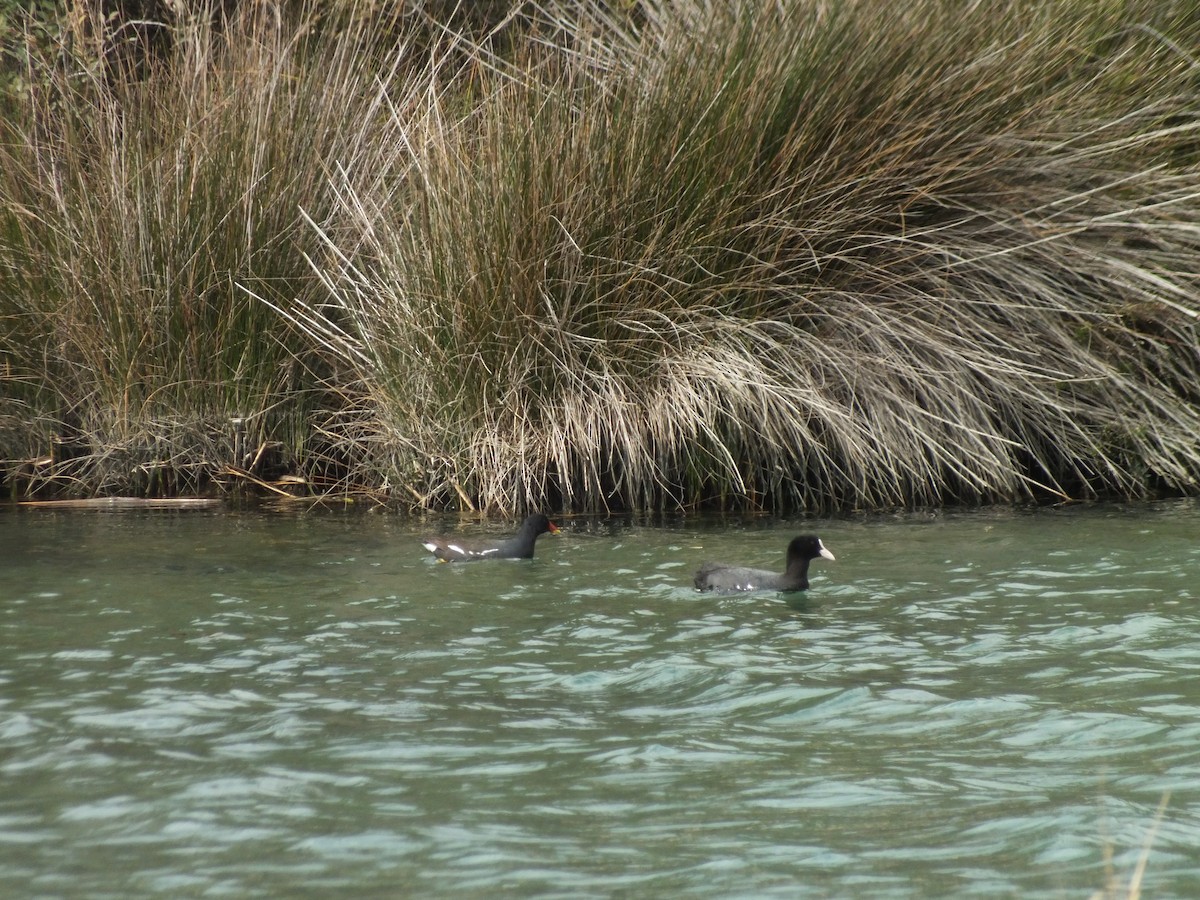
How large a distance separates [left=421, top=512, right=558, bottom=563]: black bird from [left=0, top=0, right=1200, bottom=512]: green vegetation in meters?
1.09

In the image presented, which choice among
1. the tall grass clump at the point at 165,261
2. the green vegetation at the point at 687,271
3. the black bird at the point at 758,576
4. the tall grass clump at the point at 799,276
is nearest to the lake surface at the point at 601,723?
the black bird at the point at 758,576

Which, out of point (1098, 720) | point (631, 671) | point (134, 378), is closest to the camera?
point (1098, 720)

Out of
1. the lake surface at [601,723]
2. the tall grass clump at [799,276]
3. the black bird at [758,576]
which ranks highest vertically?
the tall grass clump at [799,276]

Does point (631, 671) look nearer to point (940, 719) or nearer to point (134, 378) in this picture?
point (940, 719)

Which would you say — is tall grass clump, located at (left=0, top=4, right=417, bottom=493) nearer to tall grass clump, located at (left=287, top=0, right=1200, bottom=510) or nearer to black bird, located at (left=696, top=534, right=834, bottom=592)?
tall grass clump, located at (left=287, top=0, right=1200, bottom=510)

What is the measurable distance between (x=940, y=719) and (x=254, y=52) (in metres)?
7.52

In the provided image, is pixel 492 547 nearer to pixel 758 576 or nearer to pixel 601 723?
pixel 758 576

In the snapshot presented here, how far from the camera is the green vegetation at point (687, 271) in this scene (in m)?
9.41

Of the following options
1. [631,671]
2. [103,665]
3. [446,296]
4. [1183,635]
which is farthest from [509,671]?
[446,296]

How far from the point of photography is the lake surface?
3.79 meters

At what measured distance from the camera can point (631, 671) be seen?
18.7ft

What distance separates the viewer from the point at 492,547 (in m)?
8.23

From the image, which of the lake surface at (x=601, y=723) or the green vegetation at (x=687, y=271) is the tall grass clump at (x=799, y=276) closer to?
the green vegetation at (x=687, y=271)

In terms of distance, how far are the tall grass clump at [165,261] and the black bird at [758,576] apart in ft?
13.0
